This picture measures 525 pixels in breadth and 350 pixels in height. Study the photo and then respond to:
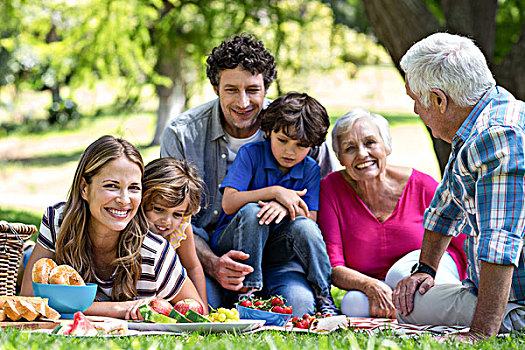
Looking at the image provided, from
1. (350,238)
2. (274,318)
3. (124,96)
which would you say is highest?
(124,96)

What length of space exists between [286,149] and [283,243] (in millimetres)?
599

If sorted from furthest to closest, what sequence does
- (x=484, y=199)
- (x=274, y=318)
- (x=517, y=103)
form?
(x=274, y=318), (x=517, y=103), (x=484, y=199)

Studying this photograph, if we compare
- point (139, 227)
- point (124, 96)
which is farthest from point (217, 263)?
point (124, 96)

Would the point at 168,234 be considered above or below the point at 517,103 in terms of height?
below

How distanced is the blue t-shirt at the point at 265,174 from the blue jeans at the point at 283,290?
309 millimetres

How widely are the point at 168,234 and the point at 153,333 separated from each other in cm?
102

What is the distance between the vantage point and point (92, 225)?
3639 mm

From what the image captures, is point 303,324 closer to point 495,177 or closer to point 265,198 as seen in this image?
point 265,198

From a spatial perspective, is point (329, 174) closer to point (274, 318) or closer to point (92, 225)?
point (274, 318)

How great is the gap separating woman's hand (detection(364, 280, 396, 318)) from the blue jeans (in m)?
0.36

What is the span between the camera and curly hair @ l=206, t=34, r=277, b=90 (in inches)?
173

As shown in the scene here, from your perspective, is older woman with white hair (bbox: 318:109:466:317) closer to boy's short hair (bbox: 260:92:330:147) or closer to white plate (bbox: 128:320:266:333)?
boy's short hair (bbox: 260:92:330:147)

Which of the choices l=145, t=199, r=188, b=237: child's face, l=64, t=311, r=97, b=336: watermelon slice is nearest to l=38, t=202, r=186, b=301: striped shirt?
l=145, t=199, r=188, b=237: child's face

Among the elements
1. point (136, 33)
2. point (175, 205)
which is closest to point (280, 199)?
point (175, 205)
